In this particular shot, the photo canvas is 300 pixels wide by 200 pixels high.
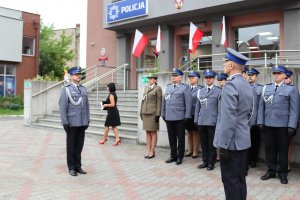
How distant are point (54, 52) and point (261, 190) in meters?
34.3

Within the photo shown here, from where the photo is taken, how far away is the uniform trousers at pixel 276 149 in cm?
610

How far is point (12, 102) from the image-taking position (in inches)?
955

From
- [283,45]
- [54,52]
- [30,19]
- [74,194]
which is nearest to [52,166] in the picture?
[74,194]

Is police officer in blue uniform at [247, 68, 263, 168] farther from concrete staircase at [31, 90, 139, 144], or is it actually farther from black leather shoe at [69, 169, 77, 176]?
concrete staircase at [31, 90, 139, 144]

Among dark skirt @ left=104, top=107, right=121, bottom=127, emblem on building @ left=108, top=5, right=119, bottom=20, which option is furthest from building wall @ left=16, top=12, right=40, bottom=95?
dark skirt @ left=104, top=107, right=121, bottom=127

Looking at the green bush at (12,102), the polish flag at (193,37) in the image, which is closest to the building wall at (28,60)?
the green bush at (12,102)

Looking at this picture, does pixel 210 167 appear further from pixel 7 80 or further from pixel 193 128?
pixel 7 80

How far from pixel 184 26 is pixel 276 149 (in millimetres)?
11219

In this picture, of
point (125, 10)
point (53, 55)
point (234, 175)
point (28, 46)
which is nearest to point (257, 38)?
point (125, 10)

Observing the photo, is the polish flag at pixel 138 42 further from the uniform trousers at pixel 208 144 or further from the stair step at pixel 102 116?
the uniform trousers at pixel 208 144

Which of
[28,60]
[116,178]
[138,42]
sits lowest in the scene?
[116,178]

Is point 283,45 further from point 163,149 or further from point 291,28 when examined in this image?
point 163,149

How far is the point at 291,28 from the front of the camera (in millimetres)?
13242

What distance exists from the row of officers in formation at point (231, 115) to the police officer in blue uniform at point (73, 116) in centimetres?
176
